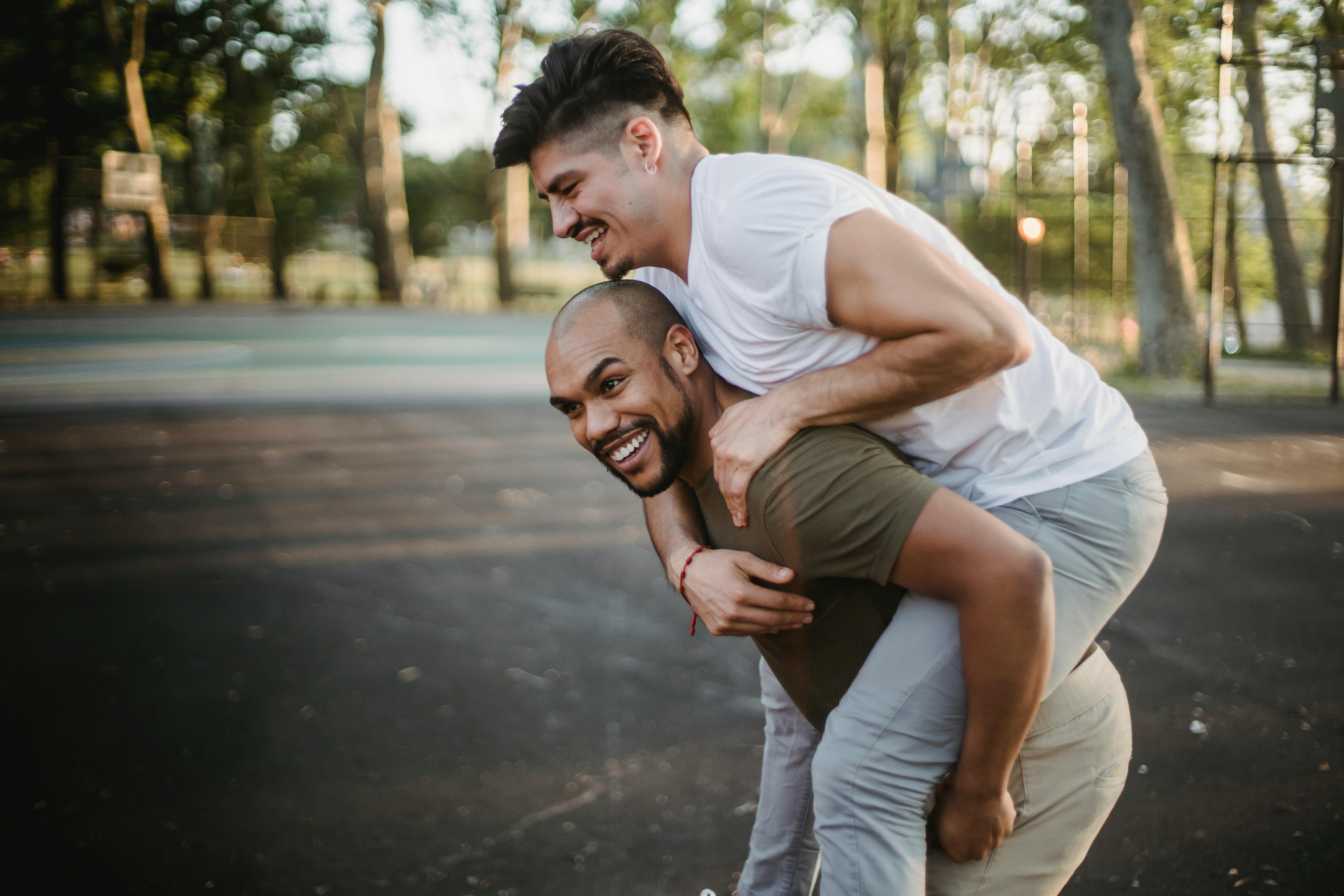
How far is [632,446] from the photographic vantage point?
2.20 metres

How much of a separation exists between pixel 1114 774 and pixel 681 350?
1.26 meters

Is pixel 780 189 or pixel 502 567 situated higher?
pixel 780 189

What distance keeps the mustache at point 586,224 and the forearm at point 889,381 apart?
2.29 feet

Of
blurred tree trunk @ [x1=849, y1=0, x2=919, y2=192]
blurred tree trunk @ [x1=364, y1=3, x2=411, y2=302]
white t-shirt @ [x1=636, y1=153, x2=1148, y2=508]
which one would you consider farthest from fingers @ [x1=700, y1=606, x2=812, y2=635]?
blurred tree trunk @ [x1=364, y1=3, x2=411, y2=302]

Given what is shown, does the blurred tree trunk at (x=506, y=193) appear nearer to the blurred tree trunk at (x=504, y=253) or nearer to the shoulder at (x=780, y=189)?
the blurred tree trunk at (x=504, y=253)

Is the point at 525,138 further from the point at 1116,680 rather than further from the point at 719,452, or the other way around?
the point at 1116,680

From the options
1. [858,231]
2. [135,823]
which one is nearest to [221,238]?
[135,823]

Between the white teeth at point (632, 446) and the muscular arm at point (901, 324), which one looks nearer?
the muscular arm at point (901, 324)

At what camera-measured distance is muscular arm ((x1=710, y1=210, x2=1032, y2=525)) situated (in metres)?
1.75

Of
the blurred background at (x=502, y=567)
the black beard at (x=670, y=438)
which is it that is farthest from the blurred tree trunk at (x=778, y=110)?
the black beard at (x=670, y=438)

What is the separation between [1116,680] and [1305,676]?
304 centimetres

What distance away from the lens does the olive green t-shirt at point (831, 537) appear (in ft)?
5.72

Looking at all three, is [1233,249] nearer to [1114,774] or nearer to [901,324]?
[1114,774]

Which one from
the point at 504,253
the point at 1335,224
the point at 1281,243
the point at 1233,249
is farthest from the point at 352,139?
the point at 1335,224
